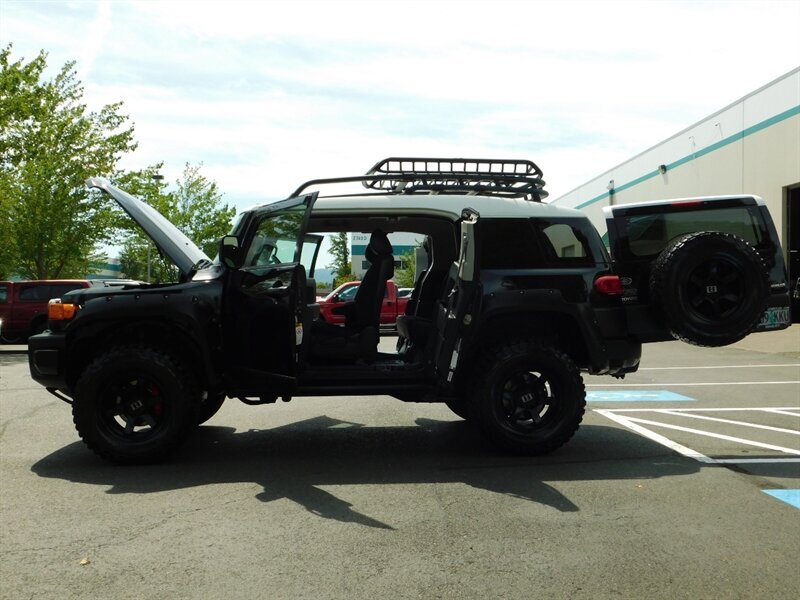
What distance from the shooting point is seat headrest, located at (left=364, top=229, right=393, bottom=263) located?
702cm

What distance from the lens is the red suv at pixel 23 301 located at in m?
20.4

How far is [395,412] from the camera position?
8820 mm

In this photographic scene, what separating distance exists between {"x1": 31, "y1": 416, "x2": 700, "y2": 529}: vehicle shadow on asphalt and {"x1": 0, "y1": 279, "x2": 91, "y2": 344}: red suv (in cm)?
1483

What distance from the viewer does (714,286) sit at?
247 inches

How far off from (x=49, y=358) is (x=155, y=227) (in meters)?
1.32

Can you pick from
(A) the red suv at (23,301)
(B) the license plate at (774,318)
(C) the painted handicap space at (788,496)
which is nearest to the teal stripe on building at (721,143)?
(B) the license plate at (774,318)

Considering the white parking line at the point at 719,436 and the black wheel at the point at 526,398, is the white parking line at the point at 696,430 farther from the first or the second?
the black wheel at the point at 526,398

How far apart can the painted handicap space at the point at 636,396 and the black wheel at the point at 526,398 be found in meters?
3.64

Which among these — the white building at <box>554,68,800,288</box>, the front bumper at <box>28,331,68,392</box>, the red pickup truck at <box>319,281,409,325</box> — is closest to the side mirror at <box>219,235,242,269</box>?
the front bumper at <box>28,331,68,392</box>

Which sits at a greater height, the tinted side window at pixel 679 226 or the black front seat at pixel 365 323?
the tinted side window at pixel 679 226

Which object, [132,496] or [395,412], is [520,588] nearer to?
[132,496]

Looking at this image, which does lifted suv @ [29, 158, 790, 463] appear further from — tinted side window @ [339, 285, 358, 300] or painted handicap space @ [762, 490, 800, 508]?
tinted side window @ [339, 285, 358, 300]

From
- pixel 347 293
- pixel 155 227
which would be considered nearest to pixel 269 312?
pixel 155 227

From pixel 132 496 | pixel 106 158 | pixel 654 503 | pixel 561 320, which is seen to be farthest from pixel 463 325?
pixel 106 158
